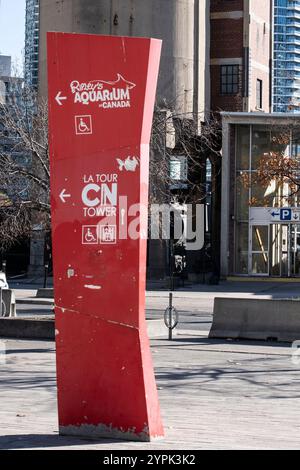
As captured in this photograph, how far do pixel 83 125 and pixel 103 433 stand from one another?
9.70 feet

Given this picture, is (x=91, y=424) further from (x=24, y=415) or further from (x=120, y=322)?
(x=24, y=415)

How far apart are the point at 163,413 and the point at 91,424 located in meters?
2.00

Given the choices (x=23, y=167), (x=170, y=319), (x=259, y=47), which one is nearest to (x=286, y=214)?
(x=259, y=47)

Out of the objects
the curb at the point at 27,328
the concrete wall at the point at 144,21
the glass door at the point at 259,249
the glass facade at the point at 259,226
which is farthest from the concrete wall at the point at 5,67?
the glass door at the point at 259,249

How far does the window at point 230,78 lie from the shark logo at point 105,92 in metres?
55.7

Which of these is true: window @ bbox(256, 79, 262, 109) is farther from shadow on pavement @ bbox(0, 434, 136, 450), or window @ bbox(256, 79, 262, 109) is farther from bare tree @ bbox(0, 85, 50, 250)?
shadow on pavement @ bbox(0, 434, 136, 450)

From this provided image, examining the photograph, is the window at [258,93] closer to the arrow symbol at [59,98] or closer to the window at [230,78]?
the window at [230,78]

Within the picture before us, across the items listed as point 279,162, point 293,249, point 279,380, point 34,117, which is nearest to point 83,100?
point 279,380

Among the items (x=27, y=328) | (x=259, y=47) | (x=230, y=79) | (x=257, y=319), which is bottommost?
(x=27, y=328)

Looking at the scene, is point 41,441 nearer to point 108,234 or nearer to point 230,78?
point 108,234

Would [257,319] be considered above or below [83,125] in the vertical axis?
below

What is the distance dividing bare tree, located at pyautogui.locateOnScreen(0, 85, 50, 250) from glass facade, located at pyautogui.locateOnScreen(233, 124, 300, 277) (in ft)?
82.8

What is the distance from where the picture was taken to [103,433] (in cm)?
863

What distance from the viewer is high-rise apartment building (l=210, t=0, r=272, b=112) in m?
62.1
